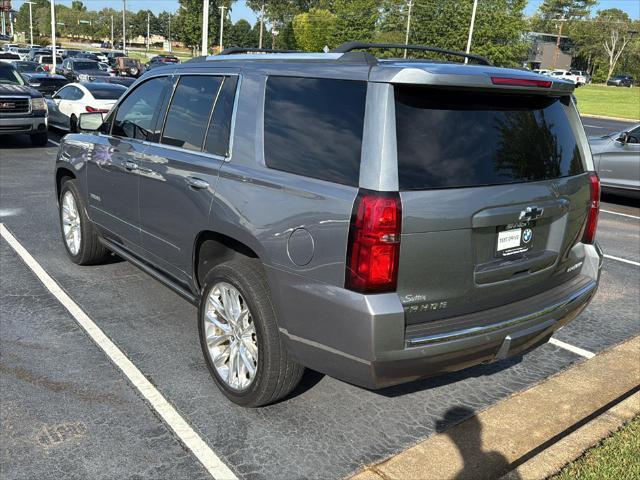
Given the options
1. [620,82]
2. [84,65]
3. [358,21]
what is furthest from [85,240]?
[620,82]

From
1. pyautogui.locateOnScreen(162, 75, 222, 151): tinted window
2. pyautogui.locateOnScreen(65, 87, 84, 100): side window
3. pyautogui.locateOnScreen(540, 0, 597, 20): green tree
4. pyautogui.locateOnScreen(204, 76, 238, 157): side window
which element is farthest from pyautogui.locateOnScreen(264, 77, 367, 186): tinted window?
pyautogui.locateOnScreen(540, 0, 597, 20): green tree

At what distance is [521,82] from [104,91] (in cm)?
1364

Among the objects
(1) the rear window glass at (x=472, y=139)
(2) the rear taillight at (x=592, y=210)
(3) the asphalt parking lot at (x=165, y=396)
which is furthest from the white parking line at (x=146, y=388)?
(2) the rear taillight at (x=592, y=210)

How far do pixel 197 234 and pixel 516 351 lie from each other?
6.38 ft

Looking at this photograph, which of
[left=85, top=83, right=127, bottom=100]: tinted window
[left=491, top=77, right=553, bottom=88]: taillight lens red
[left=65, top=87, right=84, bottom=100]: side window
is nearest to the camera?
[left=491, top=77, right=553, bottom=88]: taillight lens red

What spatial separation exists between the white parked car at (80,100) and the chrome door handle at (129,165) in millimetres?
10210

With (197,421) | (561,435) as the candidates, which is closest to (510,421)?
(561,435)

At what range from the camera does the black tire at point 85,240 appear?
559cm

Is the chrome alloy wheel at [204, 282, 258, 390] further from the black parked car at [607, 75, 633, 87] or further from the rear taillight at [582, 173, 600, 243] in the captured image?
the black parked car at [607, 75, 633, 87]

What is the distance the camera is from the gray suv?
2770 mm

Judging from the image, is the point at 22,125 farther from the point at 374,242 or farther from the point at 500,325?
the point at 500,325

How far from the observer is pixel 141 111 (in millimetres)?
4762

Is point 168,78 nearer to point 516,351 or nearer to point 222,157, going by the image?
point 222,157

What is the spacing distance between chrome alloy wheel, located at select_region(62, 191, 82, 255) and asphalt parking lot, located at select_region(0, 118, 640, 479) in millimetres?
374
